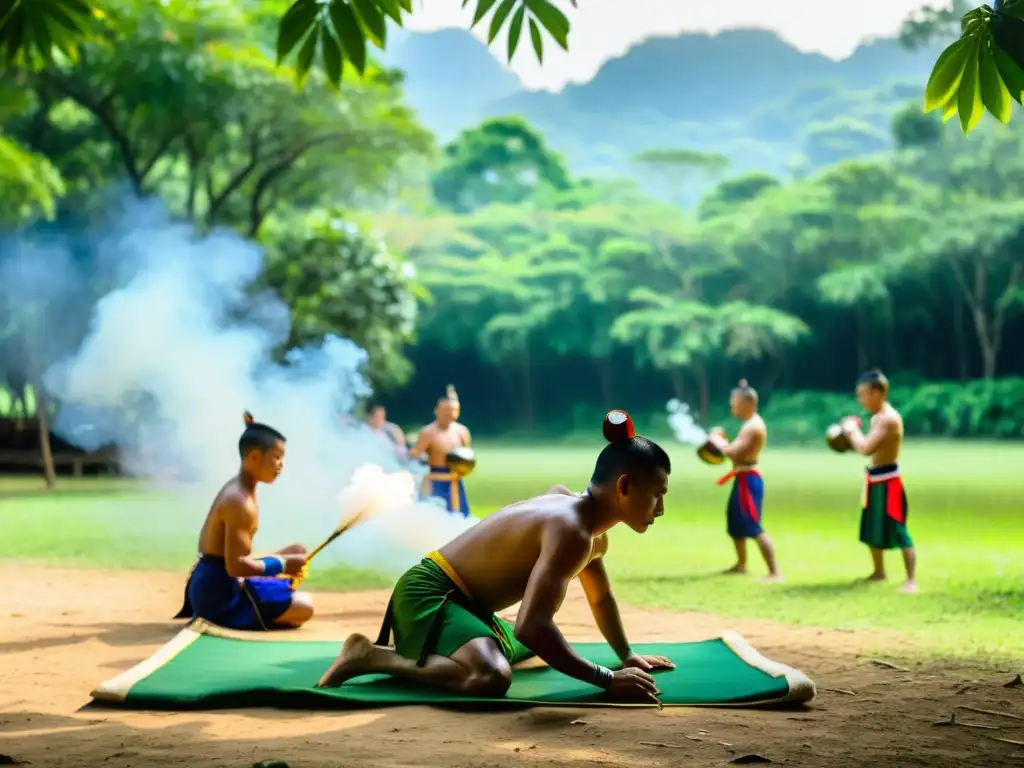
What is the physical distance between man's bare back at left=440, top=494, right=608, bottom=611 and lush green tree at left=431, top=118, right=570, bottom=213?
147 feet

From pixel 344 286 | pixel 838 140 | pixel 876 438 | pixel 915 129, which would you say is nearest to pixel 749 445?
pixel 876 438

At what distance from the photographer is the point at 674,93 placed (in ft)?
305

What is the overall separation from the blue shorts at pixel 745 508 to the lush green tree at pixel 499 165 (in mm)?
40859

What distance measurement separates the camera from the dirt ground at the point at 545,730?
3867mm

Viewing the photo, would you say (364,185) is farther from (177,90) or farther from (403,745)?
(403,745)

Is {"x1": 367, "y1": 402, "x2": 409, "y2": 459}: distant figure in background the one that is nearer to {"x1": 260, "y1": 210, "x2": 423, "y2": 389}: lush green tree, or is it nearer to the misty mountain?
{"x1": 260, "y1": 210, "x2": 423, "y2": 389}: lush green tree

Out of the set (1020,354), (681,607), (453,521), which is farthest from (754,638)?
(1020,354)

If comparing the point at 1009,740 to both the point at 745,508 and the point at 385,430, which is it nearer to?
the point at 745,508

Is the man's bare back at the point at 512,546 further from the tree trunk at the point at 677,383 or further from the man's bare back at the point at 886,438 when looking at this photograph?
the tree trunk at the point at 677,383

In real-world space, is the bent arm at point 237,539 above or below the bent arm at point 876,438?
below

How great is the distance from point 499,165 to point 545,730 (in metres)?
47.3

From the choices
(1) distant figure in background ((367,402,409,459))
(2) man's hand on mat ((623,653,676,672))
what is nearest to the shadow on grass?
(1) distant figure in background ((367,402,409,459))

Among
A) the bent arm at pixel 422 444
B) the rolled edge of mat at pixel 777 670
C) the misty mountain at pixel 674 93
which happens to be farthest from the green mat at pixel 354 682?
the misty mountain at pixel 674 93

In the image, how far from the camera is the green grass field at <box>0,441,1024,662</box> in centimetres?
725
